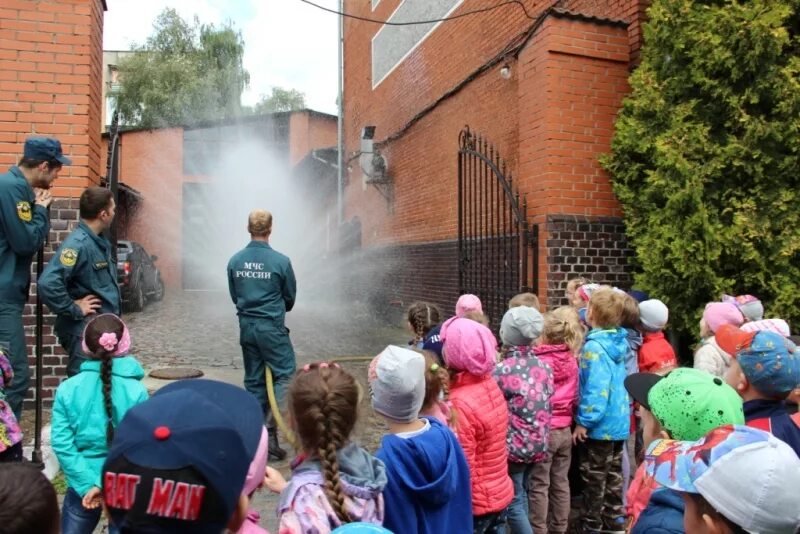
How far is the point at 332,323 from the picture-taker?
13578 mm

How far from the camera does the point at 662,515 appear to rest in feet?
5.96

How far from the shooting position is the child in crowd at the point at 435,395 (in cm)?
265

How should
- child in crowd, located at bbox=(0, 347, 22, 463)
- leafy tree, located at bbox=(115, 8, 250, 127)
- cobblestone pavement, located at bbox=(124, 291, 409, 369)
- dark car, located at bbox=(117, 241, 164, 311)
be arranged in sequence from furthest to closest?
1. leafy tree, located at bbox=(115, 8, 250, 127)
2. dark car, located at bbox=(117, 241, 164, 311)
3. cobblestone pavement, located at bbox=(124, 291, 409, 369)
4. child in crowd, located at bbox=(0, 347, 22, 463)

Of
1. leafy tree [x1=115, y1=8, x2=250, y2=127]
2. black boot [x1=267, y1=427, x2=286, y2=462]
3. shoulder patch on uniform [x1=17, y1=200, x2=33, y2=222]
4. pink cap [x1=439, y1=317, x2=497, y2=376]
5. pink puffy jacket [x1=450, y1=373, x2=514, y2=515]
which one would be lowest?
black boot [x1=267, y1=427, x2=286, y2=462]

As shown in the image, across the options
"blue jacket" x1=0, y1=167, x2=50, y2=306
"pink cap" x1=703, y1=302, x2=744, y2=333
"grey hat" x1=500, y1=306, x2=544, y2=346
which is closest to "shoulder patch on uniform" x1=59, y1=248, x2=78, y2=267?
"blue jacket" x1=0, y1=167, x2=50, y2=306

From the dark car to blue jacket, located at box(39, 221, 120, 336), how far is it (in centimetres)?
959

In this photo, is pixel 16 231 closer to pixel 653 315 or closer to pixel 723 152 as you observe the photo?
pixel 653 315

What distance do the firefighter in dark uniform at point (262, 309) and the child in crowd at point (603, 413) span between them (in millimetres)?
2355

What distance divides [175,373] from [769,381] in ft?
21.1

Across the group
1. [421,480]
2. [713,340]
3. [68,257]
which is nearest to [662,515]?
[421,480]

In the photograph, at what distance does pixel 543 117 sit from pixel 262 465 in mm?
5648

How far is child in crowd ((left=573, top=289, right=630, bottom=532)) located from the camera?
3779mm

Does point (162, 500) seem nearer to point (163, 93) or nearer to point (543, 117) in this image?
point (543, 117)

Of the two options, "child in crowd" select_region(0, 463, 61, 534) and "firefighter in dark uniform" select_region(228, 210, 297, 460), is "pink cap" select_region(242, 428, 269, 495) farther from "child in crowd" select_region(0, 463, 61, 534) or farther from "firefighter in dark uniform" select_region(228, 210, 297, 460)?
"firefighter in dark uniform" select_region(228, 210, 297, 460)
